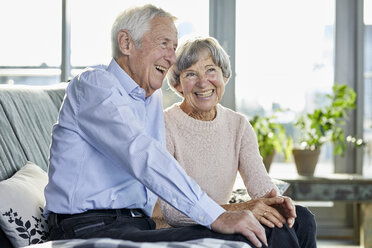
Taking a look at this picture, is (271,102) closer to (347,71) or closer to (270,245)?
(347,71)

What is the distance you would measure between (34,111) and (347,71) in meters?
2.70

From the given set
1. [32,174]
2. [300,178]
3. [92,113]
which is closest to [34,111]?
[32,174]

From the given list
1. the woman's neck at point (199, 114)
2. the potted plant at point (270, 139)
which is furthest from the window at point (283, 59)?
the woman's neck at point (199, 114)

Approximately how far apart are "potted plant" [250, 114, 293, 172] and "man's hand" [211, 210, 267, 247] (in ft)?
8.10

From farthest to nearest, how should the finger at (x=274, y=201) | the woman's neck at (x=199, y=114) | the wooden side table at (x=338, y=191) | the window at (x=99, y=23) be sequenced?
the window at (x=99, y=23), the wooden side table at (x=338, y=191), the woman's neck at (x=199, y=114), the finger at (x=274, y=201)

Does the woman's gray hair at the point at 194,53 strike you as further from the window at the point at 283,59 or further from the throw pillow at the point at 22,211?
the window at the point at 283,59

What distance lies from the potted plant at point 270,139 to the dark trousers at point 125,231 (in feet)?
7.37

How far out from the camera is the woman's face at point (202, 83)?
7.55ft

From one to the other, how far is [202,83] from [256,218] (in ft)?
2.41

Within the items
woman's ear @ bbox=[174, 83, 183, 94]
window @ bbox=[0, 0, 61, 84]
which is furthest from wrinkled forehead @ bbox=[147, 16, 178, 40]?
window @ bbox=[0, 0, 61, 84]

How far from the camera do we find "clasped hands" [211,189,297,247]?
1.54 m

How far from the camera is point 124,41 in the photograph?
188 centimetres

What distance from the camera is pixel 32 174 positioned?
80.0 inches

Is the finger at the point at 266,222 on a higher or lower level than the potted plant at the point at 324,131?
lower
